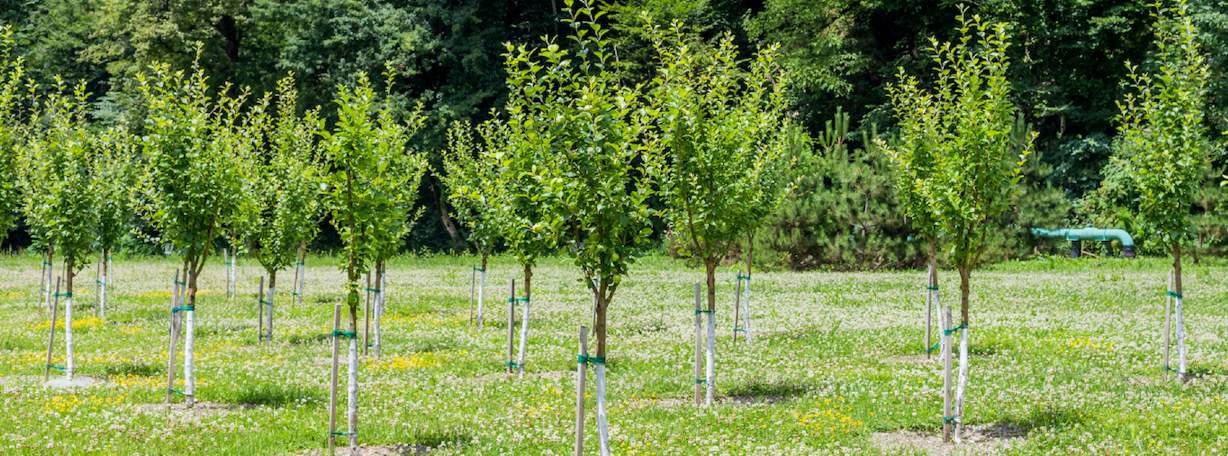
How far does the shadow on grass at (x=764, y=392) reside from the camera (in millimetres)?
17672

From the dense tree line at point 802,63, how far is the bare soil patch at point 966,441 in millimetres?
32408

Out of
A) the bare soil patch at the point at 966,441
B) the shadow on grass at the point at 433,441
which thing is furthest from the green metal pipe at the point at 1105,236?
the shadow on grass at the point at 433,441

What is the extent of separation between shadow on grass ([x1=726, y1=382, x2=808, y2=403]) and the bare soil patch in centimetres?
282

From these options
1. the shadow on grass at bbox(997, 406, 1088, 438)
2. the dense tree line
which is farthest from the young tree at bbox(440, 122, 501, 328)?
the dense tree line

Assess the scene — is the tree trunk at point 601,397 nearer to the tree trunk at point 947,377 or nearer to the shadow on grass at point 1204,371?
the tree trunk at point 947,377

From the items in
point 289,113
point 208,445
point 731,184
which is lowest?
point 208,445

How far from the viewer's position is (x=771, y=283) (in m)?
42.0

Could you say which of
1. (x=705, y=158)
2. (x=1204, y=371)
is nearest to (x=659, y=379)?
(x=705, y=158)

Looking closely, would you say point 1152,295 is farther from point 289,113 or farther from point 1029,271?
point 289,113

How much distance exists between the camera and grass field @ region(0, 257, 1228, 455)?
1448 cm

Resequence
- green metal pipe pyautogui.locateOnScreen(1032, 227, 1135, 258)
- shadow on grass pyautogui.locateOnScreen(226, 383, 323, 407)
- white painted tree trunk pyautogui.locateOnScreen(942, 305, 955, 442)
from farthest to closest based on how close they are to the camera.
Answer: green metal pipe pyautogui.locateOnScreen(1032, 227, 1135, 258), shadow on grass pyautogui.locateOnScreen(226, 383, 323, 407), white painted tree trunk pyautogui.locateOnScreen(942, 305, 955, 442)

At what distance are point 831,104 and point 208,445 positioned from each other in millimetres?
53546

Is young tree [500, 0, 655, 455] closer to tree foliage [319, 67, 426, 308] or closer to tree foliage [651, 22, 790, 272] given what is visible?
tree foliage [319, 67, 426, 308]

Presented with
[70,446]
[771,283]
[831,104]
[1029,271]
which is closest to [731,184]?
[70,446]
